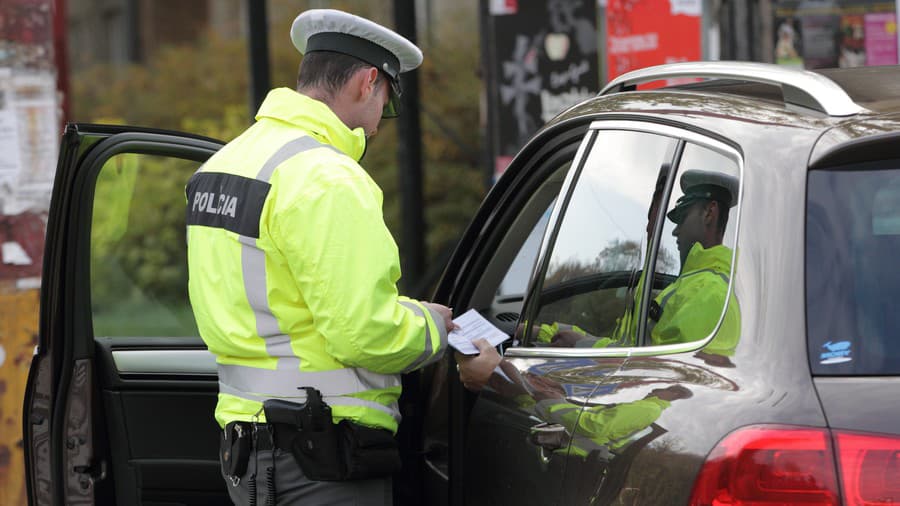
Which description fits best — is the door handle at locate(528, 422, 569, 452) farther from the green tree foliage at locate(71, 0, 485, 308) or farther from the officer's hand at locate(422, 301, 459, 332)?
the green tree foliage at locate(71, 0, 485, 308)

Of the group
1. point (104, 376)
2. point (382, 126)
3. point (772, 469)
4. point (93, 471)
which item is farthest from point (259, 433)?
point (382, 126)

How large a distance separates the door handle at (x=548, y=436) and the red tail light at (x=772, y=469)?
1.79ft

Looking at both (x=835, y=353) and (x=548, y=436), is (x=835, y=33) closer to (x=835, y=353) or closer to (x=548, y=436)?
(x=548, y=436)

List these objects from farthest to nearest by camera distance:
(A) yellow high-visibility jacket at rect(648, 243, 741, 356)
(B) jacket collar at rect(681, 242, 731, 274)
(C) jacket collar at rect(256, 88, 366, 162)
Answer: (C) jacket collar at rect(256, 88, 366, 162)
(B) jacket collar at rect(681, 242, 731, 274)
(A) yellow high-visibility jacket at rect(648, 243, 741, 356)

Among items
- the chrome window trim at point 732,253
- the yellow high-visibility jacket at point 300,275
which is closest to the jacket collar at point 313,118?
the yellow high-visibility jacket at point 300,275

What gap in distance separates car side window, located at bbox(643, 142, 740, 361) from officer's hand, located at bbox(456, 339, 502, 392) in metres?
0.53

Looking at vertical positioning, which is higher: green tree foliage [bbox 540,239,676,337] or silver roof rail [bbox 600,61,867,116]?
silver roof rail [bbox 600,61,867,116]

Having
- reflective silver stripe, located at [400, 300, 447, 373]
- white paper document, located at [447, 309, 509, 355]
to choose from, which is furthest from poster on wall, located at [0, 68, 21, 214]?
reflective silver stripe, located at [400, 300, 447, 373]

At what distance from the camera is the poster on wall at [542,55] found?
674cm

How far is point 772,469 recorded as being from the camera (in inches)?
80.7

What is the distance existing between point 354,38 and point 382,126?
793 cm

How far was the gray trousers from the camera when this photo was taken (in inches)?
116

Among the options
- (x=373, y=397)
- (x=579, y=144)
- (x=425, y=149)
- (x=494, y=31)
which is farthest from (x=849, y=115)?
(x=425, y=149)

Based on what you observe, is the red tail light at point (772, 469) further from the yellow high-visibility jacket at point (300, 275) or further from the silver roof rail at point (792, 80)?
the yellow high-visibility jacket at point (300, 275)
